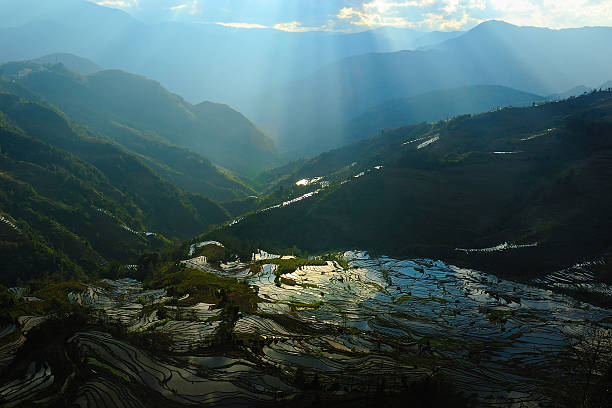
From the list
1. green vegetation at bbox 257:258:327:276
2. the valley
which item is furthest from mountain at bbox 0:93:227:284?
green vegetation at bbox 257:258:327:276

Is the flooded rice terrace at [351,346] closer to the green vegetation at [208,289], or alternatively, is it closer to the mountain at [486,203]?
the green vegetation at [208,289]

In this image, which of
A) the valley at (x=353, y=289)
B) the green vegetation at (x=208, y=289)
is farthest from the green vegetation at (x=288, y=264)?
the green vegetation at (x=208, y=289)

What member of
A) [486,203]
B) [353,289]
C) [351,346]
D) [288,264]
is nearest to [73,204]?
[288,264]

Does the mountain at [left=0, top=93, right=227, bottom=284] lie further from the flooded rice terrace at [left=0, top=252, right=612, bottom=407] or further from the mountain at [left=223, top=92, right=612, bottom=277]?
the flooded rice terrace at [left=0, top=252, right=612, bottom=407]

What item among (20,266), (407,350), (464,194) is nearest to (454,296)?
(407,350)

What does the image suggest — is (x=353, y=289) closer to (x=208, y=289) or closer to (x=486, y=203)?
(x=208, y=289)

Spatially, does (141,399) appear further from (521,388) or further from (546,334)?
(546,334)
